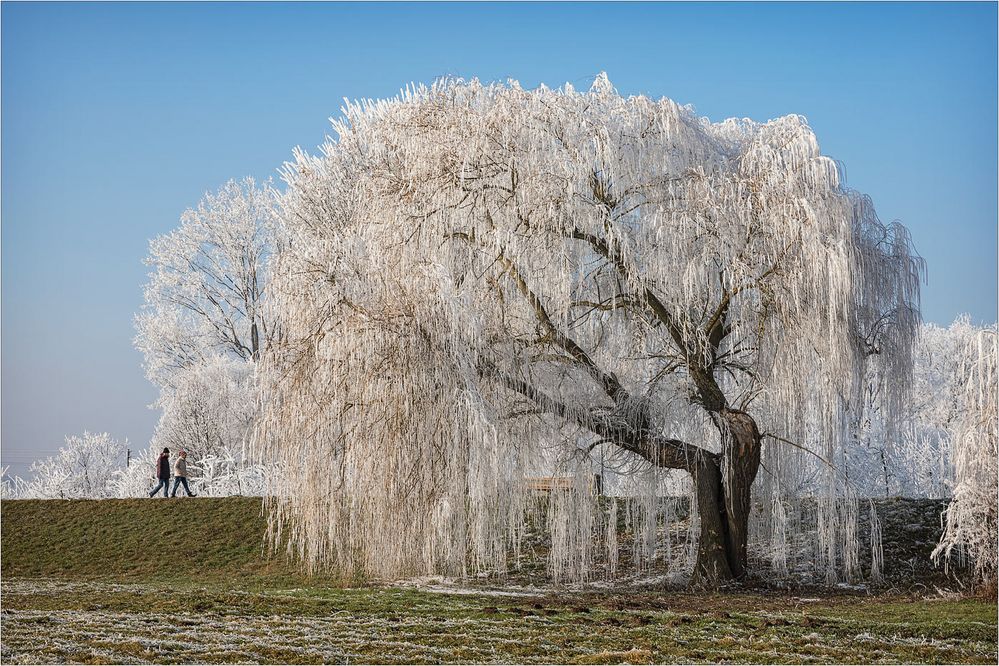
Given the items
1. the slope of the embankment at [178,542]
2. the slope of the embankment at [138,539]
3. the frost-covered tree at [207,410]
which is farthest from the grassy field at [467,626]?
the frost-covered tree at [207,410]

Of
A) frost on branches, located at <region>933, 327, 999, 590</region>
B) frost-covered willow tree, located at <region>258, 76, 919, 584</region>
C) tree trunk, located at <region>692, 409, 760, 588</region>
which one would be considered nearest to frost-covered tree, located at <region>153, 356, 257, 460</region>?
frost-covered willow tree, located at <region>258, 76, 919, 584</region>

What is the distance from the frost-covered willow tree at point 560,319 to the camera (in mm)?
10570

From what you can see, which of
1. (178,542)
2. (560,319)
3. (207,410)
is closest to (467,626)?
(560,319)

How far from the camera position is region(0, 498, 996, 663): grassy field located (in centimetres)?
727

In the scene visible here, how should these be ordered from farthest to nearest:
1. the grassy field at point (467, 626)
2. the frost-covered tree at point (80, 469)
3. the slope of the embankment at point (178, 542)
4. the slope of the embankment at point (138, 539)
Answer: the frost-covered tree at point (80, 469) → the slope of the embankment at point (138, 539) → the slope of the embankment at point (178, 542) → the grassy field at point (467, 626)

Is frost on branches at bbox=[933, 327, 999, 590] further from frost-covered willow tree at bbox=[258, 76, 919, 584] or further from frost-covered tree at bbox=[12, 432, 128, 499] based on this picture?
frost-covered tree at bbox=[12, 432, 128, 499]

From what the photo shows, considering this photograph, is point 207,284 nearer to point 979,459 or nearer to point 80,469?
point 80,469

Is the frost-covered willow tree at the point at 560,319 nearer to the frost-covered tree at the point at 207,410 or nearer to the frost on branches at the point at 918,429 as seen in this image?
the frost on branches at the point at 918,429

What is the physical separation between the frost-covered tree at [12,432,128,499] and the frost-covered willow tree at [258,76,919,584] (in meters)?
17.2

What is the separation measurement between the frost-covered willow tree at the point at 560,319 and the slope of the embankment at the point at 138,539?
5034 millimetres

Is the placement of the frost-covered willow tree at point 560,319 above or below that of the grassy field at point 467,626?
above

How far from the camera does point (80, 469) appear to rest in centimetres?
2728

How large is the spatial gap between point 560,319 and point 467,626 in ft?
14.3

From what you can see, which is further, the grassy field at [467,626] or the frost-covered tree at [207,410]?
the frost-covered tree at [207,410]
